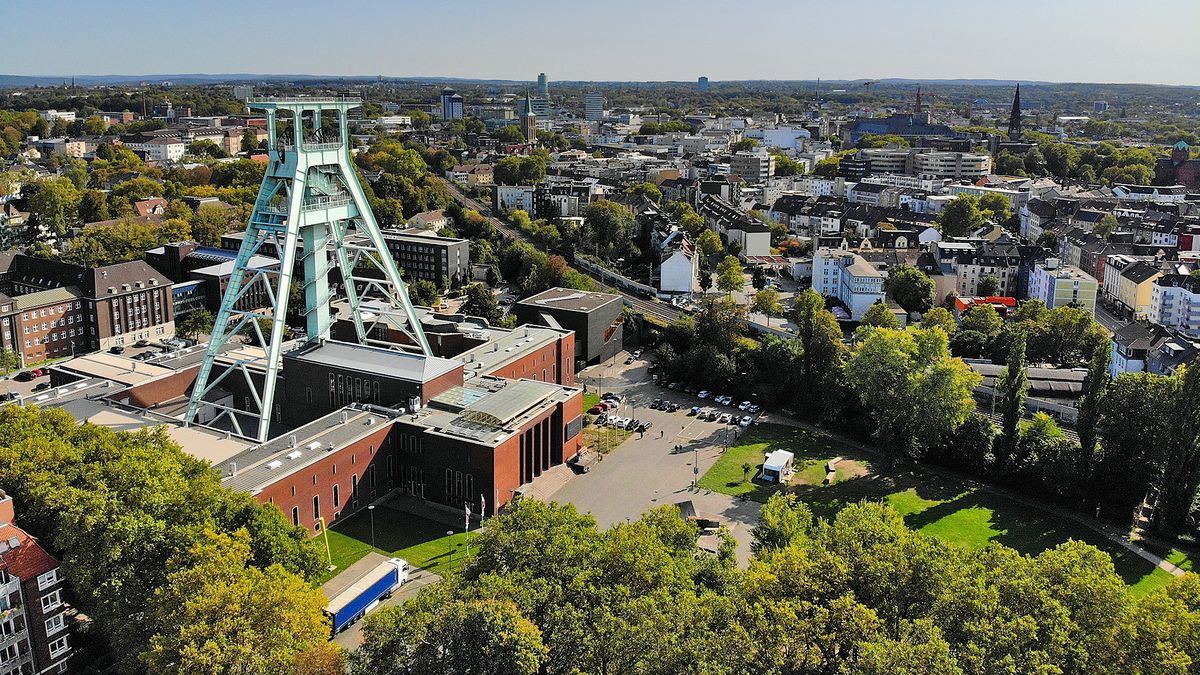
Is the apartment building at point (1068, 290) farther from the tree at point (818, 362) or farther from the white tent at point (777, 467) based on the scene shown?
the white tent at point (777, 467)

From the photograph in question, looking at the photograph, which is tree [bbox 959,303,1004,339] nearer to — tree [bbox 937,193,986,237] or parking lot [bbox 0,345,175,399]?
tree [bbox 937,193,986,237]

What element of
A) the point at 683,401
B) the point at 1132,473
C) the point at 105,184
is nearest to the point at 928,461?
the point at 1132,473

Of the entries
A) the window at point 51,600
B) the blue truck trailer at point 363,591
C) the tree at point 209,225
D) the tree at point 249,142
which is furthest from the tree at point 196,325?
the tree at point 249,142

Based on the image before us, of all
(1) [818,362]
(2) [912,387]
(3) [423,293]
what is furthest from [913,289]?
(3) [423,293]

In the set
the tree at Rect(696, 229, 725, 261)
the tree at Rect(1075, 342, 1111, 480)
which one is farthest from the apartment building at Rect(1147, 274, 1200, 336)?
the tree at Rect(696, 229, 725, 261)

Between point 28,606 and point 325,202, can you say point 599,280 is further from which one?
point 28,606
